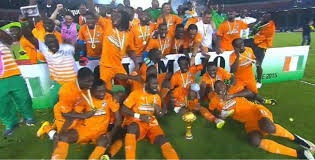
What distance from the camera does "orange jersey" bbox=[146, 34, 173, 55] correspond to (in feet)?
24.0

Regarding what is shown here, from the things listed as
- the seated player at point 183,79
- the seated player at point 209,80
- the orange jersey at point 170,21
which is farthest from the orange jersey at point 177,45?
the seated player at point 209,80

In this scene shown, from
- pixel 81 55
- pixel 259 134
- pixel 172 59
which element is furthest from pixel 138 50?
pixel 259 134

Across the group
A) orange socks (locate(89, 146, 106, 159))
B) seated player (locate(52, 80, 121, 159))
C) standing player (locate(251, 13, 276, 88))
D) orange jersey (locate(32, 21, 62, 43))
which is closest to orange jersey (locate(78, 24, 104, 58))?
orange jersey (locate(32, 21, 62, 43))

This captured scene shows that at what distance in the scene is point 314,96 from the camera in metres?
8.08

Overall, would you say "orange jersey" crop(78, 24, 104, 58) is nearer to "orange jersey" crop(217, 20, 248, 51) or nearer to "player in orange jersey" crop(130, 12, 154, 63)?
"player in orange jersey" crop(130, 12, 154, 63)

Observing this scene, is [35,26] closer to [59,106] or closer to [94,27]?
[94,27]

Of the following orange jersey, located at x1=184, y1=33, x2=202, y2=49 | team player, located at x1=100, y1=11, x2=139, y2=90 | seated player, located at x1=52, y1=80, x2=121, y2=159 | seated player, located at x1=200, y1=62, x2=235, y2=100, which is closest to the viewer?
seated player, located at x1=52, y1=80, x2=121, y2=159

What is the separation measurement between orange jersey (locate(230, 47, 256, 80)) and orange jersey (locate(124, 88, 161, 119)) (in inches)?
99.3

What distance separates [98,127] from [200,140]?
1845 mm

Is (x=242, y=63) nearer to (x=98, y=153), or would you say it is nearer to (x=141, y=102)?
(x=141, y=102)

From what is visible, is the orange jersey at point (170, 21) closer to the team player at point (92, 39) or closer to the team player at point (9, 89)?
the team player at point (92, 39)

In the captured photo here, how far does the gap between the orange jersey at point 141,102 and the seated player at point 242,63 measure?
8.08 feet

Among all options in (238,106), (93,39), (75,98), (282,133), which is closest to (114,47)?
(93,39)

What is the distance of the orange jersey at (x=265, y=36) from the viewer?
8.72 metres
